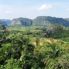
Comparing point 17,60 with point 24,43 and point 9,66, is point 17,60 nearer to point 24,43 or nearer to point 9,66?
point 9,66

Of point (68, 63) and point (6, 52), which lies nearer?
point (68, 63)

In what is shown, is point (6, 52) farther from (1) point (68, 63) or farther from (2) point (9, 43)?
(1) point (68, 63)

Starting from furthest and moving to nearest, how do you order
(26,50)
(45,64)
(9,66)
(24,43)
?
(24,43) → (26,50) → (45,64) → (9,66)

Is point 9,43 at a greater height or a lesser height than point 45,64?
greater

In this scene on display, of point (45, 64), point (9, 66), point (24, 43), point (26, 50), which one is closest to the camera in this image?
point (9, 66)

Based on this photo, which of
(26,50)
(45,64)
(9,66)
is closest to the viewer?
(9,66)

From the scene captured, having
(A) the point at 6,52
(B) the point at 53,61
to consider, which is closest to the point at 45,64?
(B) the point at 53,61

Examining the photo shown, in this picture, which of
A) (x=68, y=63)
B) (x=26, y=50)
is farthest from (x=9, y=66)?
(x=68, y=63)

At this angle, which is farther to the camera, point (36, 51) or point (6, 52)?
point (36, 51)

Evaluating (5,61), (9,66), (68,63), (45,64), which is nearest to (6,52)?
(5,61)
